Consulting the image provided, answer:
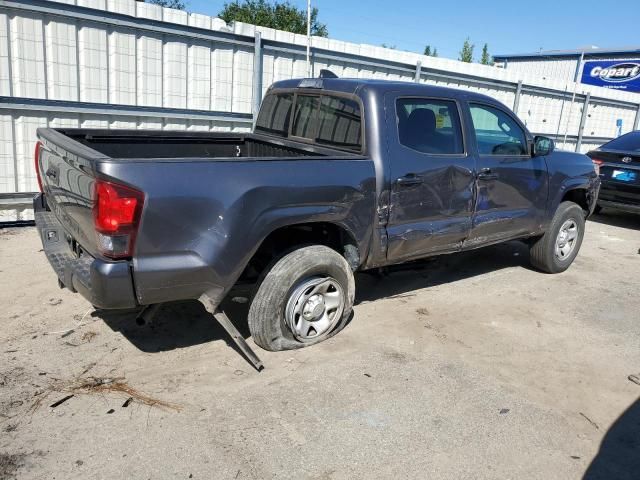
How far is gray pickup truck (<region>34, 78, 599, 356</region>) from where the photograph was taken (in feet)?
9.97

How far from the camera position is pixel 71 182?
3.30 meters

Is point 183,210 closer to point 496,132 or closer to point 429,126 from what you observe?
point 429,126

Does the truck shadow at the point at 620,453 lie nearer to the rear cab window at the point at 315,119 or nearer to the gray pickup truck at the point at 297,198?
the gray pickup truck at the point at 297,198

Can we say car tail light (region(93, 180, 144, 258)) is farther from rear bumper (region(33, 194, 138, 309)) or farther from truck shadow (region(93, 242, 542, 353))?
truck shadow (region(93, 242, 542, 353))

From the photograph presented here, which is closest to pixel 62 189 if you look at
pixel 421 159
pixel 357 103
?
pixel 357 103

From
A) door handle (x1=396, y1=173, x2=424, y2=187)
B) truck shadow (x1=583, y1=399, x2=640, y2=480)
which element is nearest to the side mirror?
door handle (x1=396, y1=173, x2=424, y2=187)

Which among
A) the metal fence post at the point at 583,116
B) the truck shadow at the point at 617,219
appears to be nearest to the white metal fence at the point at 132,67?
the truck shadow at the point at 617,219

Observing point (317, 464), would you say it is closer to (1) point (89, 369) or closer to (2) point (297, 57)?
(1) point (89, 369)

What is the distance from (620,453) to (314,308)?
2050 millimetres

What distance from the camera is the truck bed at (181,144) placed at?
430 centimetres

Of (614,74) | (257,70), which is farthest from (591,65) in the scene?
(257,70)

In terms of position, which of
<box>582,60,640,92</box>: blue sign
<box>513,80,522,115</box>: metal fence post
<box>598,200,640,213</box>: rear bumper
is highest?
<box>582,60,640,92</box>: blue sign

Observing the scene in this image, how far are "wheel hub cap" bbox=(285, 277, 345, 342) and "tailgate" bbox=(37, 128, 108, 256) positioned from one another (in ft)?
4.48

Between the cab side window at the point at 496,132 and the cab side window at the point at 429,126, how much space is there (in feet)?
0.88
